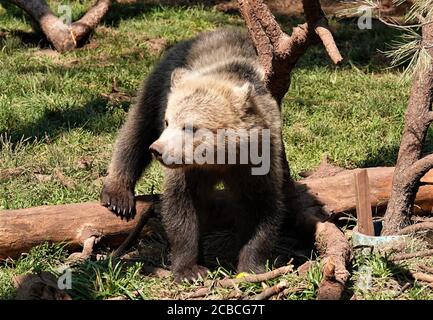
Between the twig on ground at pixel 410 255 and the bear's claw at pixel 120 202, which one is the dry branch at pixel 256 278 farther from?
the bear's claw at pixel 120 202

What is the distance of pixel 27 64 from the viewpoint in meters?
9.98

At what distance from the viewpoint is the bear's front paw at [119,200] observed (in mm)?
6137

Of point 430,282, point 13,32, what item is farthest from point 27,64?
point 430,282

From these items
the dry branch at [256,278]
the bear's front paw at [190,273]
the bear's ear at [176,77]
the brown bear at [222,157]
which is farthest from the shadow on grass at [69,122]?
the dry branch at [256,278]

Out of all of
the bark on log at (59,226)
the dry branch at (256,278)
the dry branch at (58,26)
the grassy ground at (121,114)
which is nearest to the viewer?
the dry branch at (256,278)

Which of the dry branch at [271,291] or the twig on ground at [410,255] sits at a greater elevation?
the dry branch at [271,291]

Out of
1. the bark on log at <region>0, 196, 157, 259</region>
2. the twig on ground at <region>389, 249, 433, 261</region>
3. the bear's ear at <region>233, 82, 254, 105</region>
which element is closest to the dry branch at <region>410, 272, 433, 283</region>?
the twig on ground at <region>389, 249, 433, 261</region>

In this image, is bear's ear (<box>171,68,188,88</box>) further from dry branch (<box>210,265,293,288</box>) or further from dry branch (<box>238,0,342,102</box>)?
dry branch (<box>210,265,293,288</box>)

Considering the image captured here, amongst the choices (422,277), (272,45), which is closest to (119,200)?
(272,45)

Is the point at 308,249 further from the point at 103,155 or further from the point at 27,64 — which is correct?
the point at 27,64

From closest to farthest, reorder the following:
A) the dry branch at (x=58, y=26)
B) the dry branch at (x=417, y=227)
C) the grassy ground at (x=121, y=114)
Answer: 1. the grassy ground at (x=121, y=114)
2. the dry branch at (x=417, y=227)
3. the dry branch at (x=58, y=26)

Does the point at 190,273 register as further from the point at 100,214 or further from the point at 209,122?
the point at 209,122

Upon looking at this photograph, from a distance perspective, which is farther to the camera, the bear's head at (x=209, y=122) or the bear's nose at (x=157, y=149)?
the bear's head at (x=209, y=122)

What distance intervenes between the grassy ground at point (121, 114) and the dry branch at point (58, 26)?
0.53 ft
